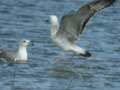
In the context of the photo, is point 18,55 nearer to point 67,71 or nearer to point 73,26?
point 67,71

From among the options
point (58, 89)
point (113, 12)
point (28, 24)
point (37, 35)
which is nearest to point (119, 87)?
point (58, 89)

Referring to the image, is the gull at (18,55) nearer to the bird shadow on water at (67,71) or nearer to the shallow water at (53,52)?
the shallow water at (53,52)

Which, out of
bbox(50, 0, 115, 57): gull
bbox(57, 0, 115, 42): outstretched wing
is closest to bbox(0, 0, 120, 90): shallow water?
bbox(50, 0, 115, 57): gull

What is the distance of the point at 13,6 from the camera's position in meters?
18.1

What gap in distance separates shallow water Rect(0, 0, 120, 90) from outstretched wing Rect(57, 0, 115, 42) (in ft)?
1.78

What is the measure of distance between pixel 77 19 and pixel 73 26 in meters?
0.34

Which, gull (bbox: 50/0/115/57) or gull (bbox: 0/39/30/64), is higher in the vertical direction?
gull (bbox: 50/0/115/57)

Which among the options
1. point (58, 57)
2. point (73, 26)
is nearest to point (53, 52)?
point (58, 57)

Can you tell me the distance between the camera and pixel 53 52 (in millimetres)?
14133

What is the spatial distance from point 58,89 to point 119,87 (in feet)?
3.02

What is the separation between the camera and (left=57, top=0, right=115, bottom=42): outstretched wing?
38.5 ft

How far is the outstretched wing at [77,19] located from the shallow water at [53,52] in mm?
543

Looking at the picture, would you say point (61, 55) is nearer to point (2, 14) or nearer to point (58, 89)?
point (58, 89)

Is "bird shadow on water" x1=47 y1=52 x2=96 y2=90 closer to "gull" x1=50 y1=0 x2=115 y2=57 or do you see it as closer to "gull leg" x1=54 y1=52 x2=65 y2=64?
"gull leg" x1=54 y1=52 x2=65 y2=64
